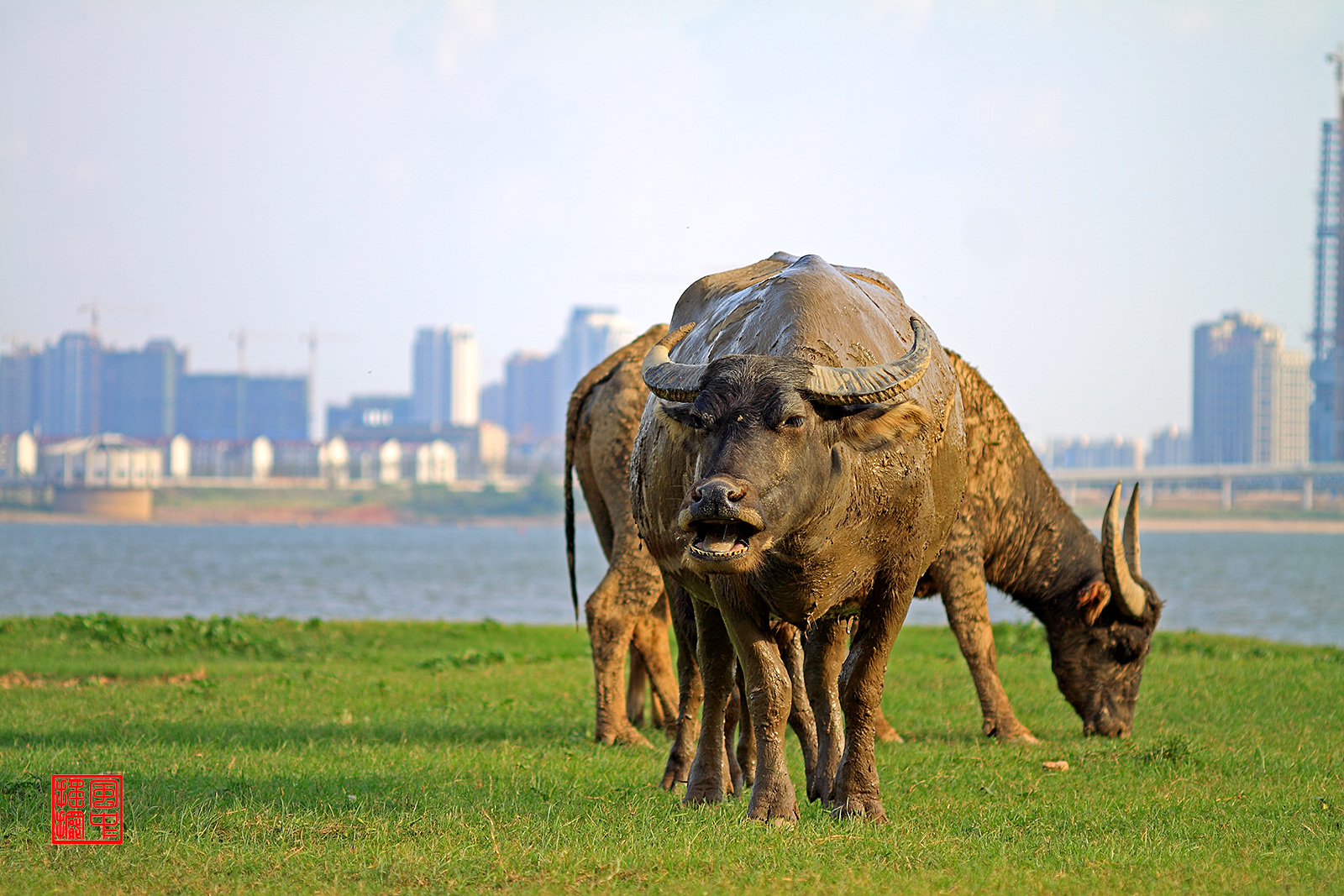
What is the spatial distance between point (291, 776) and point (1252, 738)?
20.8ft

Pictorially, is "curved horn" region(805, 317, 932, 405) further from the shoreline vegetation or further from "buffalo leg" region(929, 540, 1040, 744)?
the shoreline vegetation

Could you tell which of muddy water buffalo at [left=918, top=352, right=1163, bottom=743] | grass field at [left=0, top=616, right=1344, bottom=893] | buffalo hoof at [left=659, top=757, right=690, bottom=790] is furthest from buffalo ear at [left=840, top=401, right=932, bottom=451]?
muddy water buffalo at [left=918, top=352, right=1163, bottom=743]

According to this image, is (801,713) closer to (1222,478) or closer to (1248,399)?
(1222,478)

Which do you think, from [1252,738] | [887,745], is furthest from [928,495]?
[1252,738]

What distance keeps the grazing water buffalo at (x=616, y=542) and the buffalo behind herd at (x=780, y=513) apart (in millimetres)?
20

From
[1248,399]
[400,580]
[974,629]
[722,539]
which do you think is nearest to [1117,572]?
[974,629]

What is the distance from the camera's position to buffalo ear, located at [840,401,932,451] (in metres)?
5.72

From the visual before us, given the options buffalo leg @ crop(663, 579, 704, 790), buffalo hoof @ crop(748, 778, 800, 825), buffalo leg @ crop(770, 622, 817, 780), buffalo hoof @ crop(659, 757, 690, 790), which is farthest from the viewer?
buffalo hoof @ crop(659, 757, 690, 790)

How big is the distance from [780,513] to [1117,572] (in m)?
5.34

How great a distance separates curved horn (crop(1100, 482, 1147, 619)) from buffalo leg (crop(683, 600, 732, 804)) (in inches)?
156

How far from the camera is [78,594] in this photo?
153ft

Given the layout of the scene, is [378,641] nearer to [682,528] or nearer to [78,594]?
[682,528]

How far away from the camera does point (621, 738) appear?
365 inches

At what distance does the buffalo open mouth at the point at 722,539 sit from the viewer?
16.9ft
